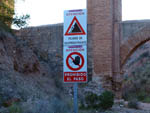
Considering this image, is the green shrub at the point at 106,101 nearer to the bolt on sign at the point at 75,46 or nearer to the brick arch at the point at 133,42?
the brick arch at the point at 133,42

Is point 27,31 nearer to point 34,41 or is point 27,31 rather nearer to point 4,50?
point 34,41

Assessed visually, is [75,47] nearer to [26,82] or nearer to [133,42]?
[26,82]

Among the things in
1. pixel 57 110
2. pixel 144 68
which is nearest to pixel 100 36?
pixel 57 110

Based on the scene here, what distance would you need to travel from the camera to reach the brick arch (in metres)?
12.4

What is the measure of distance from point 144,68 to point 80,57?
890 inches

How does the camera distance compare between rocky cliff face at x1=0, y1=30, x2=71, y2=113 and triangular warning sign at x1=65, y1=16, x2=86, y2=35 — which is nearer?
triangular warning sign at x1=65, y1=16, x2=86, y2=35

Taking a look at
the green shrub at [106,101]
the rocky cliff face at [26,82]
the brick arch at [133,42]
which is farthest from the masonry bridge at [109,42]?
the green shrub at [106,101]

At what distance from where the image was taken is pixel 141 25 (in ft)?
41.0

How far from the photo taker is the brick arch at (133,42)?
40.5ft

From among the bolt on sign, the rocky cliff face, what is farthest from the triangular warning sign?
the rocky cliff face

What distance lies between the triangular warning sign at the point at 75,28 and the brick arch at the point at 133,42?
7.83 m

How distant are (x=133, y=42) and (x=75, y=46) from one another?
311 inches

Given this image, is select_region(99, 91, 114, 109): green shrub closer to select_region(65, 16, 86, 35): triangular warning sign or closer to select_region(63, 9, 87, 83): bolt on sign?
select_region(63, 9, 87, 83): bolt on sign

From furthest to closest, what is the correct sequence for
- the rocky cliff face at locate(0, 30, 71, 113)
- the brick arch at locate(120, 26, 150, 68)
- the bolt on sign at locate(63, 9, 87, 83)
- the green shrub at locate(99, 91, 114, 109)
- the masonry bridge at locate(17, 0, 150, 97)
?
the masonry bridge at locate(17, 0, 150, 97)
the brick arch at locate(120, 26, 150, 68)
the green shrub at locate(99, 91, 114, 109)
the rocky cliff face at locate(0, 30, 71, 113)
the bolt on sign at locate(63, 9, 87, 83)
